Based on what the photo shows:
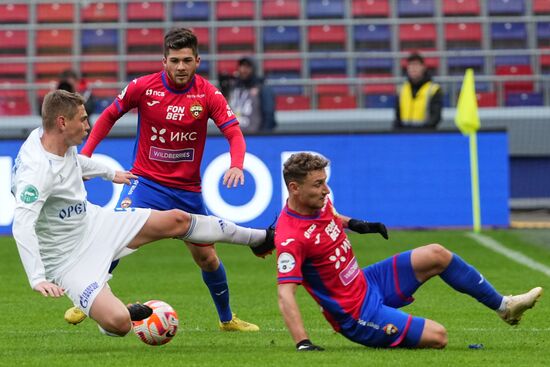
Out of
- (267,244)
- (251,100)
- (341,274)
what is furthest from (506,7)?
(341,274)

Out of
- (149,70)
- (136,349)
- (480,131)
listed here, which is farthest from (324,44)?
(136,349)

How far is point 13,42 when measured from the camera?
68.6 feet

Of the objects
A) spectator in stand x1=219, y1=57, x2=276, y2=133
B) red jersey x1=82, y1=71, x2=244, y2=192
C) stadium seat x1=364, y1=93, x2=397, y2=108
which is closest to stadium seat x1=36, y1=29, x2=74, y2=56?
spectator in stand x1=219, y1=57, x2=276, y2=133

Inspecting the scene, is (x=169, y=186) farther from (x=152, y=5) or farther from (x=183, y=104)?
(x=152, y=5)

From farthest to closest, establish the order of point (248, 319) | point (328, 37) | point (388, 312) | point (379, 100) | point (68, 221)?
point (328, 37), point (379, 100), point (248, 319), point (68, 221), point (388, 312)

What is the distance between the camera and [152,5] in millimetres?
21359

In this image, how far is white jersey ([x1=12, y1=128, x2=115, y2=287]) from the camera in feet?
22.9

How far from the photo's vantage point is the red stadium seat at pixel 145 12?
2131 centimetres

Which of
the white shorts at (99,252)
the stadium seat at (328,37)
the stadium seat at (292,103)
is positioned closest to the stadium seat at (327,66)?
the stadium seat at (328,37)

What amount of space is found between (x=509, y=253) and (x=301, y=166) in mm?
7260

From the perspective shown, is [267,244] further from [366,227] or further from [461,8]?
[461,8]

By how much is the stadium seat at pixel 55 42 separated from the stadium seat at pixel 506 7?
699cm

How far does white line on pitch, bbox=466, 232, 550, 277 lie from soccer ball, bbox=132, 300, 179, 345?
523 centimetres

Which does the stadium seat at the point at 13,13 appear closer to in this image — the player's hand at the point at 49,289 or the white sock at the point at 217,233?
the white sock at the point at 217,233
